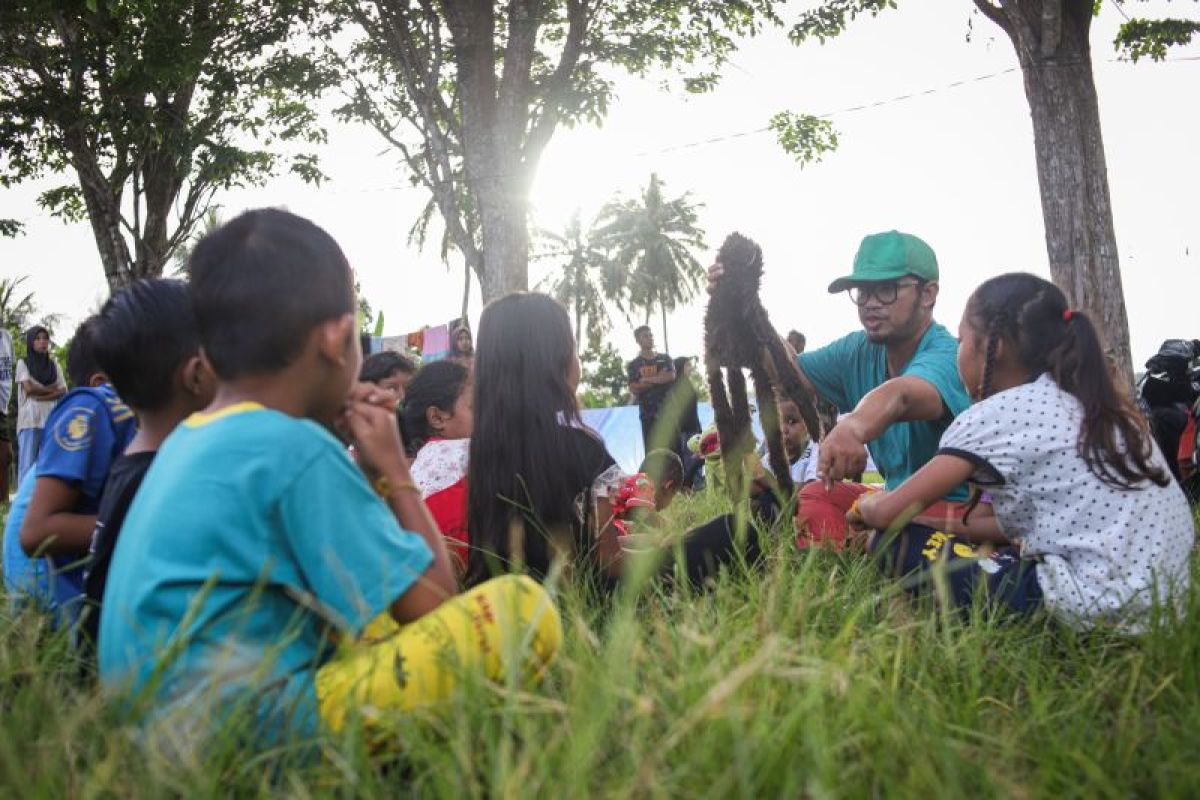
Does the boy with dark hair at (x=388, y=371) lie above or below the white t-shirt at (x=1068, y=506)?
above

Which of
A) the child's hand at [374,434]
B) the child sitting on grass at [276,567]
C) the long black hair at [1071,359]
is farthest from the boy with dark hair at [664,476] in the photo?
the child sitting on grass at [276,567]

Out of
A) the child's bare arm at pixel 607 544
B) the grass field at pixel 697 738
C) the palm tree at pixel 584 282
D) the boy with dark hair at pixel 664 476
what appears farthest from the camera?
the palm tree at pixel 584 282

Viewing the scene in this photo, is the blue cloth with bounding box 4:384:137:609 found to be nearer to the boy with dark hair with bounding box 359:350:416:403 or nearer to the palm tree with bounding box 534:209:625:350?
the boy with dark hair with bounding box 359:350:416:403

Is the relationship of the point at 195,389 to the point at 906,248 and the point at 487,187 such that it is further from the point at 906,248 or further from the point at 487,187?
the point at 487,187

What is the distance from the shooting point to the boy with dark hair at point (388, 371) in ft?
16.5

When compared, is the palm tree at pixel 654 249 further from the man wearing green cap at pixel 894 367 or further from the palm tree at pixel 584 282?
the man wearing green cap at pixel 894 367

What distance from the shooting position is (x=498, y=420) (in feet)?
10.2

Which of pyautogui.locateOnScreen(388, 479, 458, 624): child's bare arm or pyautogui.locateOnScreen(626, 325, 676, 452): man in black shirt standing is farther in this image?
pyautogui.locateOnScreen(626, 325, 676, 452): man in black shirt standing

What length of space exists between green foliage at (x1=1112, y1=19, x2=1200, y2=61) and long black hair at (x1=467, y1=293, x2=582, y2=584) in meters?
6.83

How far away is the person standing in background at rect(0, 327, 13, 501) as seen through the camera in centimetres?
975

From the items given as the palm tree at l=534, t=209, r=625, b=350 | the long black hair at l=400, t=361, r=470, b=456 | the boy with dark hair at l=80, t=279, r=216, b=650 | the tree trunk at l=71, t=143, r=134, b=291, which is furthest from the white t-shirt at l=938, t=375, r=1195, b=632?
the palm tree at l=534, t=209, r=625, b=350

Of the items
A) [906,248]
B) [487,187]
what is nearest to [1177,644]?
[906,248]

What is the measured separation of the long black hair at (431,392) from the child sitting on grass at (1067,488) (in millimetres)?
1957

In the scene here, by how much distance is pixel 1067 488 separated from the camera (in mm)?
2740
